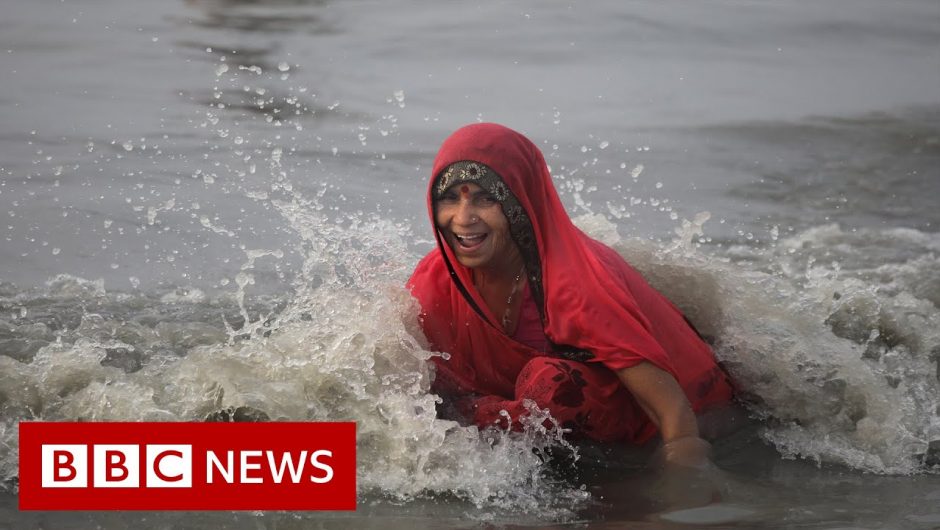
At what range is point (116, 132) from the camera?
31.1 ft

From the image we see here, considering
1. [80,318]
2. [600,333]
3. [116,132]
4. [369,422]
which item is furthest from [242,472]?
[116,132]

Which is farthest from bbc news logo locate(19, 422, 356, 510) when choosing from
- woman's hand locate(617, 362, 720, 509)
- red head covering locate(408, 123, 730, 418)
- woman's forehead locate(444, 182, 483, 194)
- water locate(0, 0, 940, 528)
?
woman's hand locate(617, 362, 720, 509)

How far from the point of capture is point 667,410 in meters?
4.21

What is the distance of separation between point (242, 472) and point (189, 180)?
14.8 feet

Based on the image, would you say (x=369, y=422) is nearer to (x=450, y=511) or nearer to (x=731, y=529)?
(x=450, y=511)

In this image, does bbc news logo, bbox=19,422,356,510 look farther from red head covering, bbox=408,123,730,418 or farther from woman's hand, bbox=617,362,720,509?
woman's hand, bbox=617,362,720,509

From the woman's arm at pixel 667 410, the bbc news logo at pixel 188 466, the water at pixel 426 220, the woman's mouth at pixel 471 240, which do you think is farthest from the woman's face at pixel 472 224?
the bbc news logo at pixel 188 466

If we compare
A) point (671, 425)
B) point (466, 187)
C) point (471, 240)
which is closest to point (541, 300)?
point (471, 240)

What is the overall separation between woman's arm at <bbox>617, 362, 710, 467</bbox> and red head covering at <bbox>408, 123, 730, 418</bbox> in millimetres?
38

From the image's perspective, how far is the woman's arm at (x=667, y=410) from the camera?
420cm

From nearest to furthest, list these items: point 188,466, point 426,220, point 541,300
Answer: point 188,466 < point 541,300 < point 426,220

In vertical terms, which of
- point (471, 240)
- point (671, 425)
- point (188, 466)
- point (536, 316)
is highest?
point (471, 240)

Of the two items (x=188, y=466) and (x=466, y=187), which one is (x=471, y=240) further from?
(x=188, y=466)

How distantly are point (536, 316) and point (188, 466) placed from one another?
119 cm
